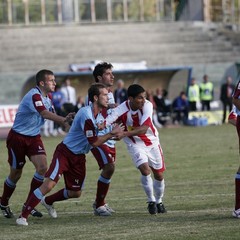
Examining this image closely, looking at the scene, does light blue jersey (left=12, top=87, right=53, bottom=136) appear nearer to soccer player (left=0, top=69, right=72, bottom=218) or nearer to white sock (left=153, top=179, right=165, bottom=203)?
soccer player (left=0, top=69, right=72, bottom=218)

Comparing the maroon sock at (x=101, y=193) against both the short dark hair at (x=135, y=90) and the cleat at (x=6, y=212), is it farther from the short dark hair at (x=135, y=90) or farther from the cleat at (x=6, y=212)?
the short dark hair at (x=135, y=90)

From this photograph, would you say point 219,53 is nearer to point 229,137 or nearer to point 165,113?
point 165,113

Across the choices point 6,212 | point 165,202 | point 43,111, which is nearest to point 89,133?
point 43,111

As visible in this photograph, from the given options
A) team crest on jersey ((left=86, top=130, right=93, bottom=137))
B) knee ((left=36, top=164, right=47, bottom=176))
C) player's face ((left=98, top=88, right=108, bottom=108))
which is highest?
player's face ((left=98, top=88, right=108, bottom=108))

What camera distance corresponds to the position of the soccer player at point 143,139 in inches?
473

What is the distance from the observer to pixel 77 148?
11.6 m

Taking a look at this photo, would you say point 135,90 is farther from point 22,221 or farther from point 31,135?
point 22,221

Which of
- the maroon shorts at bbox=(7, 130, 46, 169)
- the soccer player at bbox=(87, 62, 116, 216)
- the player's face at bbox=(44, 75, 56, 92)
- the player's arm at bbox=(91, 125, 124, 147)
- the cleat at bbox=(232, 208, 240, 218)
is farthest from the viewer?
the soccer player at bbox=(87, 62, 116, 216)

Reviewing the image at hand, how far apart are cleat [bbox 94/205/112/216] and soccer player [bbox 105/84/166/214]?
58 centimetres

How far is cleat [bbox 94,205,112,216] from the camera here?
12219 mm

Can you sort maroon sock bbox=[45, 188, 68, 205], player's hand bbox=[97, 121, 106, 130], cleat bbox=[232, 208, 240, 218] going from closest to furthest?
cleat bbox=[232, 208, 240, 218]
player's hand bbox=[97, 121, 106, 130]
maroon sock bbox=[45, 188, 68, 205]

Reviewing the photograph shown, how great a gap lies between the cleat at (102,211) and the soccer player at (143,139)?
1.90 feet

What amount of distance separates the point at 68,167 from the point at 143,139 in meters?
1.24

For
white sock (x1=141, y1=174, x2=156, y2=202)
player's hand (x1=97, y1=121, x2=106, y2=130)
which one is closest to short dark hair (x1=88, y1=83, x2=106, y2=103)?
player's hand (x1=97, y1=121, x2=106, y2=130)
